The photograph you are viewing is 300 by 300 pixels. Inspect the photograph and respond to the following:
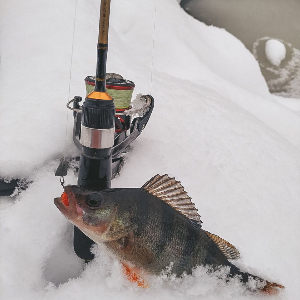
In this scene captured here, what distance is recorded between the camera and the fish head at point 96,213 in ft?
4.05

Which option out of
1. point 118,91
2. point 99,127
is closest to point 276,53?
point 118,91

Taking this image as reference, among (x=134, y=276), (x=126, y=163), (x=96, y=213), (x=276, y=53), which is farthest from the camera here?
(x=276, y=53)

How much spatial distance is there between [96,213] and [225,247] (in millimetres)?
625

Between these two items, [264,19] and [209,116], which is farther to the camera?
[264,19]

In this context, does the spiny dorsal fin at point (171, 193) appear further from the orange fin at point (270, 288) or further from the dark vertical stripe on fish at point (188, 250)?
the orange fin at point (270, 288)

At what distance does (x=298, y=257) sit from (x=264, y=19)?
742 centimetres

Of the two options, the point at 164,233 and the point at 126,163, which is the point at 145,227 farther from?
the point at 126,163

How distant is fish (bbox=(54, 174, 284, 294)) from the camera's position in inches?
49.0

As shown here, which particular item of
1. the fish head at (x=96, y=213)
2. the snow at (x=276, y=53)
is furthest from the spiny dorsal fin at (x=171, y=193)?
the snow at (x=276, y=53)

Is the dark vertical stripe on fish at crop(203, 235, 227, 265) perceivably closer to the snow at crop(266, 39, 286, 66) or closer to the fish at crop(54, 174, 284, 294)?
the fish at crop(54, 174, 284, 294)

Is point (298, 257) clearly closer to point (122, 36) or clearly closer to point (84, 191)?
point (84, 191)

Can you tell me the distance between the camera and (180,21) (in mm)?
5633

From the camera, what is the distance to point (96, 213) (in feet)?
4.06

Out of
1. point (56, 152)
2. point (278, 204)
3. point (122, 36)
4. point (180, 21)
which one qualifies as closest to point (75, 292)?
point (56, 152)
